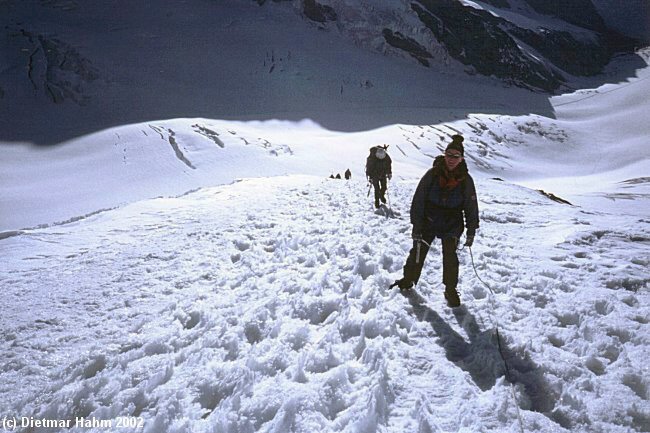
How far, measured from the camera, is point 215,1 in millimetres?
69438

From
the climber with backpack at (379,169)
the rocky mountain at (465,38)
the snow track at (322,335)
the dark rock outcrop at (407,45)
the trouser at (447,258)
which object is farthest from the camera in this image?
the rocky mountain at (465,38)

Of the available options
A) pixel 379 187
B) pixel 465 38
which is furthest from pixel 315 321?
pixel 465 38

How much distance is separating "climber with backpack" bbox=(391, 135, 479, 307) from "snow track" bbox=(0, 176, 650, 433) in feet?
2.04

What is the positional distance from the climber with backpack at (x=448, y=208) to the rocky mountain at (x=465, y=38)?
68998 millimetres

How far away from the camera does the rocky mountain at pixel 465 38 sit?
68.1 metres

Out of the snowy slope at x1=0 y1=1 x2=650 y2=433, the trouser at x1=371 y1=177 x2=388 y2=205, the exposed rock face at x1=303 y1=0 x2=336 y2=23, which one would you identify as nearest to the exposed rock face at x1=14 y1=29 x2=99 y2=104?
the exposed rock face at x1=303 y1=0 x2=336 y2=23

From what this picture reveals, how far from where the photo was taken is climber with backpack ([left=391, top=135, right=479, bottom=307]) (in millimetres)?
4559

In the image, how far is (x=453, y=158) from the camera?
4445 mm

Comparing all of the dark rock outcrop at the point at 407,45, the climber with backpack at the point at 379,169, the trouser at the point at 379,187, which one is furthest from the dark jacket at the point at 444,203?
the dark rock outcrop at the point at 407,45

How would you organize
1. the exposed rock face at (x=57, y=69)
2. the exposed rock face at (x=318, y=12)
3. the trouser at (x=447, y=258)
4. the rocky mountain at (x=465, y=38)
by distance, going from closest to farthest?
the trouser at (x=447, y=258)
the exposed rock face at (x=57, y=69)
the rocky mountain at (x=465, y=38)
the exposed rock face at (x=318, y=12)

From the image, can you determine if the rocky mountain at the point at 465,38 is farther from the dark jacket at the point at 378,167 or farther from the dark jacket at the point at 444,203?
the dark jacket at the point at 444,203

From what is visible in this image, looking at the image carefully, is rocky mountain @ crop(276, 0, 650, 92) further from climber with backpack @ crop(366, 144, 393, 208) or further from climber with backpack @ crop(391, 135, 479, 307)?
climber with backpack @ crop(391, 135, 479, 307)

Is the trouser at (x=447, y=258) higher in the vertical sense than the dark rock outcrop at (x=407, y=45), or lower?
lower

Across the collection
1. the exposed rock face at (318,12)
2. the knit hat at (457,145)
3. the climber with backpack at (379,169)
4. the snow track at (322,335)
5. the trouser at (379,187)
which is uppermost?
the exposed rock face at (318,12)
